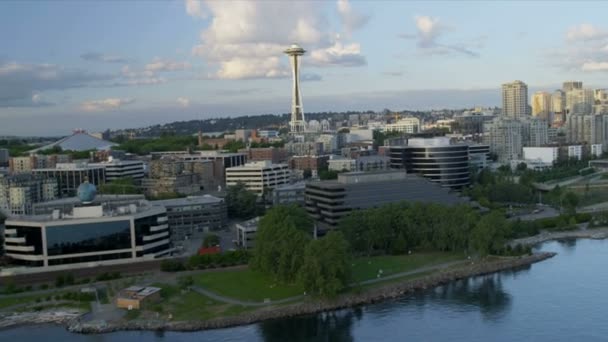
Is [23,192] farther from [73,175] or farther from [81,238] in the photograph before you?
[81,238]

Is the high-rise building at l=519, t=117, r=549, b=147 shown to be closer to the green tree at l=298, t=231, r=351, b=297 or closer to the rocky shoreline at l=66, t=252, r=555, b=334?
the rocky shoreline at l=66, t=252, r=555, b=334

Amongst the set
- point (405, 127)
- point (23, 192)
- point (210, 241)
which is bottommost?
point (210, 241)

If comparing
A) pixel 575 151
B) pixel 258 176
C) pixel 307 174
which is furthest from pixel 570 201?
pixel 575 151

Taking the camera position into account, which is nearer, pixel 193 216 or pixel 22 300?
pixel 22 300

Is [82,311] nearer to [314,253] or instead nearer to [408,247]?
[314,253]

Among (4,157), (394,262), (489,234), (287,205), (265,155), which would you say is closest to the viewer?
(394,262)

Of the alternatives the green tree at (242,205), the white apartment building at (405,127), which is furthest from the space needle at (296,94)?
the green tree at (242,205)

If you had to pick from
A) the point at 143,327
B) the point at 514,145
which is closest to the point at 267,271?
the point at 143,327

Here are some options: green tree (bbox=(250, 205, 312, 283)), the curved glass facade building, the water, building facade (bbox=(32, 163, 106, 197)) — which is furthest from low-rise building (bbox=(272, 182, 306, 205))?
building facade (bbox=(32, 163, 106, 197))
